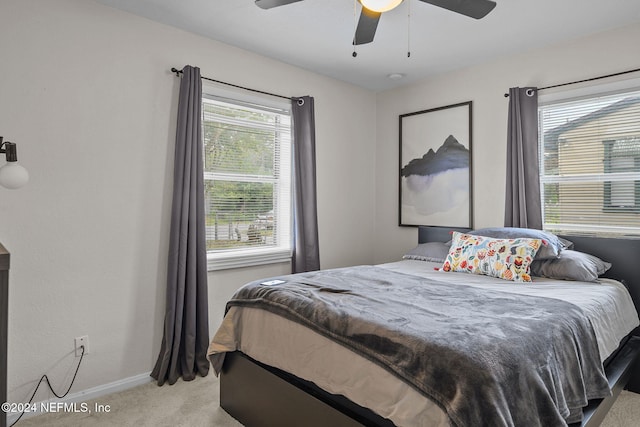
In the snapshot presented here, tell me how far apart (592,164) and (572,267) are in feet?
3.25

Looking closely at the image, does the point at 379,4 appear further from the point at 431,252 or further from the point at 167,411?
the point at 167,411

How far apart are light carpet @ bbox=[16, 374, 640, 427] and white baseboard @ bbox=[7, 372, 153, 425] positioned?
0.12 feet

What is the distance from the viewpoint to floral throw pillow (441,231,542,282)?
8.36 ft

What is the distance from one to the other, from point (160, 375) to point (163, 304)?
476mm

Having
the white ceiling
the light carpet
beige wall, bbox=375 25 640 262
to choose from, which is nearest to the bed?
the light carpet

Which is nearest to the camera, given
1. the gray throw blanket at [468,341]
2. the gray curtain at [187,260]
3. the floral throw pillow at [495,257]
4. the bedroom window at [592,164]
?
the gray throw blanket at [468,341]

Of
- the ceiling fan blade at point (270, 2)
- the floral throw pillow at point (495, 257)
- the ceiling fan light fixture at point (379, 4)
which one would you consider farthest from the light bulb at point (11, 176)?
the floral throw pillow at point (495, 257)

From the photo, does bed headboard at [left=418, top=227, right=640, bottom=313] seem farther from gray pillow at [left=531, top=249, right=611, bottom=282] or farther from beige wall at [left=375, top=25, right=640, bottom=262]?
beige wall at [left=375, top=25, right=640, bottom=262]

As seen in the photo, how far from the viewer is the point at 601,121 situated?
295 centimetres

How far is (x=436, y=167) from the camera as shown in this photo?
12.4 feet

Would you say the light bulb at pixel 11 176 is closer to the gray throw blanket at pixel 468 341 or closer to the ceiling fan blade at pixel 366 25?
the gray throw blanket at pixel 468 341

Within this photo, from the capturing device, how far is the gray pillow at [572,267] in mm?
2469

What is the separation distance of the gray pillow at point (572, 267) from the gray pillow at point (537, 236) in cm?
5

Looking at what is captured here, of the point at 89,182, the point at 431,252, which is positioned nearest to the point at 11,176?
the point at 89,182
